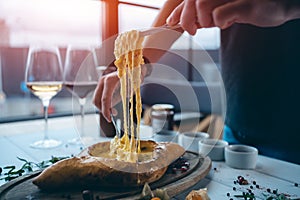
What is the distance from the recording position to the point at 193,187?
62cm

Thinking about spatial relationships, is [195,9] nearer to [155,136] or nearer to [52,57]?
[155,136]

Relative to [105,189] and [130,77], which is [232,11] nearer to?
[130,77]

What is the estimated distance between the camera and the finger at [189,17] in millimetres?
523

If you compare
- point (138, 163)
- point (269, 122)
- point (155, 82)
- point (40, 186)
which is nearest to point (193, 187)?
point (138, 163)

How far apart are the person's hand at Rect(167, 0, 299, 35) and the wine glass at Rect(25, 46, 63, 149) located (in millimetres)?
579

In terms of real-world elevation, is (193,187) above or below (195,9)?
below

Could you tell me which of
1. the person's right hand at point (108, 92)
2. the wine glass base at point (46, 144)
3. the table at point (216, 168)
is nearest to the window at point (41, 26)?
the table at point (216, 168)

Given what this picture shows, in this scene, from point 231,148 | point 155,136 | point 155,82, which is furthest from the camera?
point 155,82

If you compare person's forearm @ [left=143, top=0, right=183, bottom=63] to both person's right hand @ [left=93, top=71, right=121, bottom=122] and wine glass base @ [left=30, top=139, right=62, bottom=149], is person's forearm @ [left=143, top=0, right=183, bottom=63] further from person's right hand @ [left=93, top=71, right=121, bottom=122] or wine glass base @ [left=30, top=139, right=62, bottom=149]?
wine glass base @ [left=30, top=139, right=62, bottom=149]

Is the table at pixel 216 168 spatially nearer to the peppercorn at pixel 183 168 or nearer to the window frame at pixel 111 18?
the peppercorn at pixel 183 168

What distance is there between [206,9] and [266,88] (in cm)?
58

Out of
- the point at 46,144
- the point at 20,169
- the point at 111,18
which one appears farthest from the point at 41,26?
the point at 20,169

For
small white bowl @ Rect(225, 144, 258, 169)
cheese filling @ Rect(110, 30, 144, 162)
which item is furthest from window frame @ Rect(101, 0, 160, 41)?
small white bowl @ Rect(225, 144, 258, 169)

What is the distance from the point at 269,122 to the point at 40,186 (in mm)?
743
